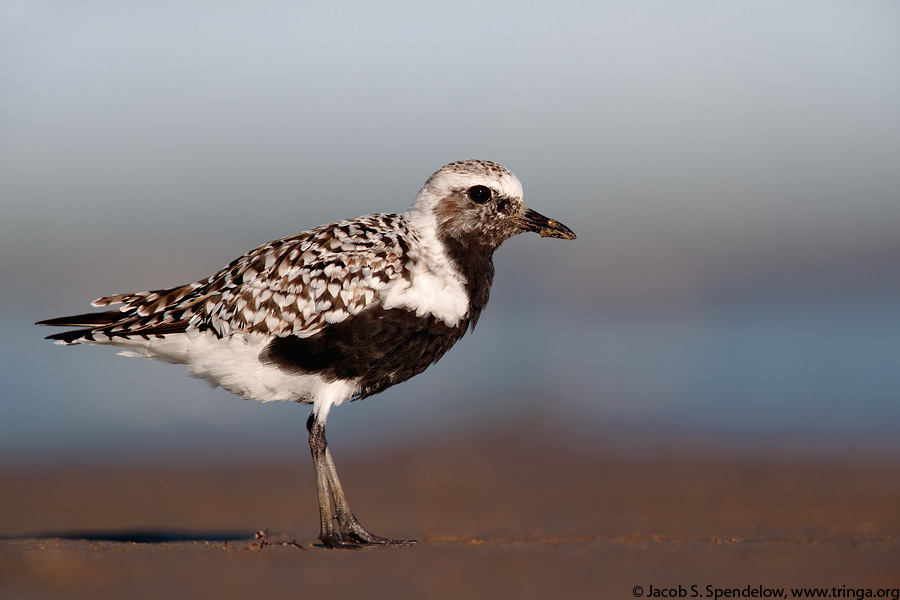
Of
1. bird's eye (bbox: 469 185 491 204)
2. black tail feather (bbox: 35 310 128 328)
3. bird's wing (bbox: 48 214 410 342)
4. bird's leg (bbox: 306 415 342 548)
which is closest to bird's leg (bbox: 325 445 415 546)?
bird's leg (bbox: 306 415 342 548)

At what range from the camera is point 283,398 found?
9703 mm

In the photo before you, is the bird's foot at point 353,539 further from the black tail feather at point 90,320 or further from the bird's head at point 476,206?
the black tail feather at point 90,320

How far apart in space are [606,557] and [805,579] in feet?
5.17

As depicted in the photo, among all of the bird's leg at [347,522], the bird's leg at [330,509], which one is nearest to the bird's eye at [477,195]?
the bird's leg at [330,509]

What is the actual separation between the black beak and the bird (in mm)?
13

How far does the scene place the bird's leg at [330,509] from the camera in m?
9.38

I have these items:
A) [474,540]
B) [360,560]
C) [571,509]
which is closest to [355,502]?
[571,509]

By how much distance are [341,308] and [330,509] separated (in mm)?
1876

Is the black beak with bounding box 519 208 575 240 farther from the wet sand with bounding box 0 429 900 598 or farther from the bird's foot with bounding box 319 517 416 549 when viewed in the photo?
the bird's foot with bounding box 319 517 416 549

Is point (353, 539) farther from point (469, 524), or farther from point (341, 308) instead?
point (469, 524)

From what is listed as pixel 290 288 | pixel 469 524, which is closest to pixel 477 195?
pixel 290 288

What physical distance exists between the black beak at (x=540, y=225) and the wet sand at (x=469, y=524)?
3.05 meters

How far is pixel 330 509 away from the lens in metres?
9.45

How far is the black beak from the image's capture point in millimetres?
10281
